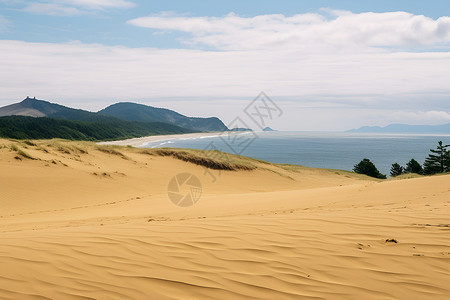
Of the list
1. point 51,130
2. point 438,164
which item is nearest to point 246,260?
point 438,164

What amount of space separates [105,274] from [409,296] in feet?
9.58

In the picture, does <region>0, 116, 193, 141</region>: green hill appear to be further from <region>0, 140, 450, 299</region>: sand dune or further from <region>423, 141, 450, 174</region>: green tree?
<region>0, 140, 450, 299</region>: sand dune

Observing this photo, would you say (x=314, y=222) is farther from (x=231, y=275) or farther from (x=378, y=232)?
(x=231, y=275)

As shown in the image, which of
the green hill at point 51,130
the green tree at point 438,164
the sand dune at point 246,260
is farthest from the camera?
the green hill at point 51,130

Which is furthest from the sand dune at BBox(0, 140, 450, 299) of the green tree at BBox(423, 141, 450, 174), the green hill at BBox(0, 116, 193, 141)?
the green hill at BBox(0, 116, 193, 141)

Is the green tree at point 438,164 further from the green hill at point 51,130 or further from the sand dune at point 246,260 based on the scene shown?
the green hill at point 51,130

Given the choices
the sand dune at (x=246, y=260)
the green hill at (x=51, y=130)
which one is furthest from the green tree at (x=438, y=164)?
the green hill at (x=51, y=130)

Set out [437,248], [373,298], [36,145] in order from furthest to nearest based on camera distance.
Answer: [36,145]
[437,248]
[373,298]

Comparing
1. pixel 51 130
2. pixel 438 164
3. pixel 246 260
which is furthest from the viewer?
pixel 51 130

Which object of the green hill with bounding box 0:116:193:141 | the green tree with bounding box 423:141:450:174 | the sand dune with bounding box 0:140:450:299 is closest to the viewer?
the sand dune with bounding box 0:140:450:299

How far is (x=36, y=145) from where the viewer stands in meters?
22.3

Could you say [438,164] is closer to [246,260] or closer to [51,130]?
[246,260]

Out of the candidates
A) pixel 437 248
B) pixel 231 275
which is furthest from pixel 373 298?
pixel 437 248

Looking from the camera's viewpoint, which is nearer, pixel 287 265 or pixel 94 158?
pixel 287 265
